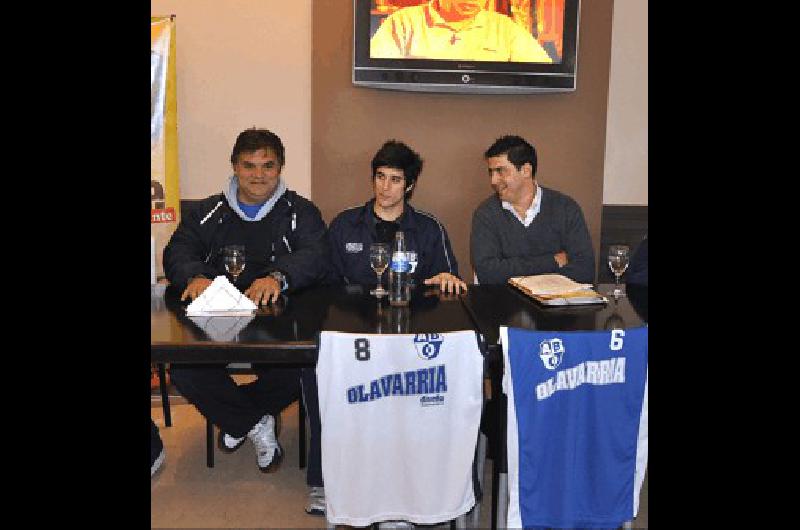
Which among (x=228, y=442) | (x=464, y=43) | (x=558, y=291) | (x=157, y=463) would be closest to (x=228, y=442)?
(x=228, y=442)

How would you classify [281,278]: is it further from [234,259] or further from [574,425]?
[574,425]

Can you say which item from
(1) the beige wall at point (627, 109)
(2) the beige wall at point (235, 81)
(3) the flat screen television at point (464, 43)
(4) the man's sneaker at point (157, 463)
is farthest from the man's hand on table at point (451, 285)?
(1) the beige wall at point (627, 109)

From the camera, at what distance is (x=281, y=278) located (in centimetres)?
252

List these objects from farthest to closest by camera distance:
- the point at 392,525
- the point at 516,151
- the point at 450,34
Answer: the point at 450,34 → the point at 516,151 → the point at 392,525

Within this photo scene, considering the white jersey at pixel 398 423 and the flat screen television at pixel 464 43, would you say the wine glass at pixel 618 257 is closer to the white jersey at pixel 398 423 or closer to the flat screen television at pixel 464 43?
the white jersey at pixel 398 423

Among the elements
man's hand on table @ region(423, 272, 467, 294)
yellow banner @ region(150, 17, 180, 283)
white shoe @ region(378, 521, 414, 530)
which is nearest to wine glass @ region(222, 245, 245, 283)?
man's hand on table @ region(423, 272, 467, 294)

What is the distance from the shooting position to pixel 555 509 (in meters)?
1.98

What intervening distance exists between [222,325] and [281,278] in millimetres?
490

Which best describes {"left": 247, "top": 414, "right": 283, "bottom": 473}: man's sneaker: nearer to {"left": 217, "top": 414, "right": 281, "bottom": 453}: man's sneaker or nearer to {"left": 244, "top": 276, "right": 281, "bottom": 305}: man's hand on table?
{"left": 217, "top": 414, "right": 281, "bottom": 453}: man's sneaker

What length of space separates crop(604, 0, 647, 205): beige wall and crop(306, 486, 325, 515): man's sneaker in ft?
8.75

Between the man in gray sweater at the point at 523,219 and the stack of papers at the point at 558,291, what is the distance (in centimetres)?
46
